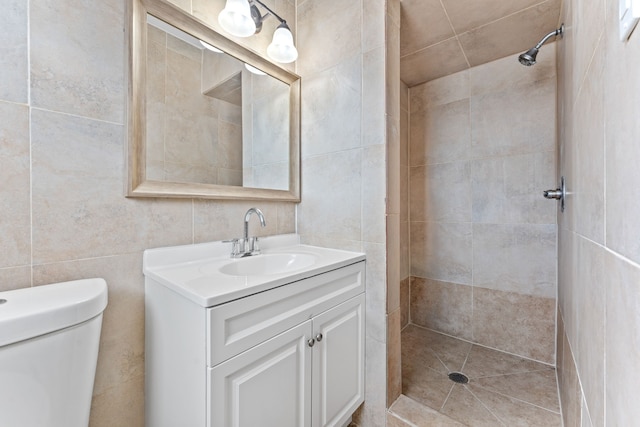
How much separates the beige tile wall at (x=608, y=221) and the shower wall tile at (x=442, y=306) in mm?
1314

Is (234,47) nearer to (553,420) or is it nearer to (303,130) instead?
(303,130)

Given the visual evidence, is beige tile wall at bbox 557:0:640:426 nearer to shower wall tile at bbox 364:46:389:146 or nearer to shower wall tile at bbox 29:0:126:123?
shower wall tile at bbox 364:46:389:146

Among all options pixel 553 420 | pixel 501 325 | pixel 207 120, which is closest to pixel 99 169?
pixel 207 120

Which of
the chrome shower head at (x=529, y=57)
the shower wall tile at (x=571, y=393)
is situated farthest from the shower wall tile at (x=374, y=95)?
the shower wall tile at (x=571, y=393)

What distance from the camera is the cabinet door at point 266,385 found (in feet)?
2.30

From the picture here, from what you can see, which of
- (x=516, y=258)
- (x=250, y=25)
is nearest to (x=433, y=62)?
(x=250, y=25)

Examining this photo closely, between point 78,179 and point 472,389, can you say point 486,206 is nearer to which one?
point 472,389

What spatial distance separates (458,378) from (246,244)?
144 centimetres

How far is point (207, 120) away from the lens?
Result: 1209 mm

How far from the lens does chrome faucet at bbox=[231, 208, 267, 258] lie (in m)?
1.21

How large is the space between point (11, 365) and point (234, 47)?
136 cm

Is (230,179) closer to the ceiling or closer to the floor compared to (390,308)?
closer to the ceiling

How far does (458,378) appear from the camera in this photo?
59.3 inches

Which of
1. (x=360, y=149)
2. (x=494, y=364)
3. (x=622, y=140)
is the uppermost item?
(x=360, y=149)
